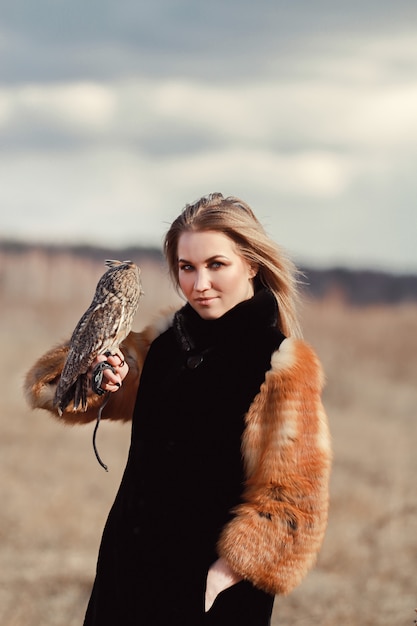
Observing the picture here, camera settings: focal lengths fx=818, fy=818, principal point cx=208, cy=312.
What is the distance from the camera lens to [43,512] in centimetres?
813

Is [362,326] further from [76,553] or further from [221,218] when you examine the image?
[221,218]

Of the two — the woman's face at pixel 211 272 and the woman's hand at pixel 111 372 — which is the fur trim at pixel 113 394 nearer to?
the woman's hand at pixel 111 372

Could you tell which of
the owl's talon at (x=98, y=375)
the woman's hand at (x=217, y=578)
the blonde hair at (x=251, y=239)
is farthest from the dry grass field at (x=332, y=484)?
the woman's hand at (x=217, y=578)

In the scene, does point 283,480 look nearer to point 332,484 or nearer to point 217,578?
point 217,578

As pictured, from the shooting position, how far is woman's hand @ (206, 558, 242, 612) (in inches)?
75.1

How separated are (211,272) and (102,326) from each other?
31cm

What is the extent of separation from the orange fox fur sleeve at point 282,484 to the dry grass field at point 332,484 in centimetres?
35

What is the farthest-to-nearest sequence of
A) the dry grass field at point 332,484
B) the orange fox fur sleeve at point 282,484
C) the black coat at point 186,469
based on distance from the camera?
the dry grass field at point 332,484 → the black coat at point 186,469 → the orange fox fur sleeve at point 282,484

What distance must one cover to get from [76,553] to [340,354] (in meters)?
9.96

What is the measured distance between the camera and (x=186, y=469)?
6.65 feet

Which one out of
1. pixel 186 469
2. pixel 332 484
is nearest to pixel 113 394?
pixel 186 469

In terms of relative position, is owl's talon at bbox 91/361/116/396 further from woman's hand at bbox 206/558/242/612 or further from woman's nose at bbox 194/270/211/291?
woman's hand at bbox 206/558/242/612

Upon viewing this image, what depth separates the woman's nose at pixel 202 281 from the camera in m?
2.04

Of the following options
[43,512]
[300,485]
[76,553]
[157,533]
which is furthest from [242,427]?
[43,512]
